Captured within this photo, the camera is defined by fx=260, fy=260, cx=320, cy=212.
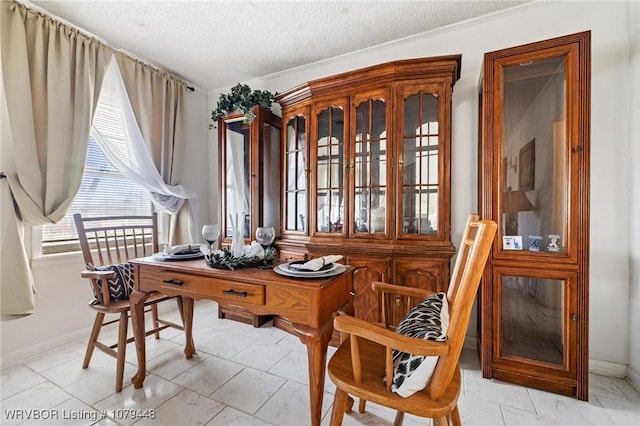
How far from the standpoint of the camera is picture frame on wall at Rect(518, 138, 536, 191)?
1.81 metres

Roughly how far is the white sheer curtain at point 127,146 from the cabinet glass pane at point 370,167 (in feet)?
6.85

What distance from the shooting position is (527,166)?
5.99 ft

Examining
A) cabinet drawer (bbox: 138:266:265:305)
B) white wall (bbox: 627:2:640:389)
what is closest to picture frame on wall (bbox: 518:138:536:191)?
white wall (bbox: 627:2:640:389)

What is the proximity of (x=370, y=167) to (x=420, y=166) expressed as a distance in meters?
0.40

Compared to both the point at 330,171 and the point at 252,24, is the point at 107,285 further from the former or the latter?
the point at 252,24

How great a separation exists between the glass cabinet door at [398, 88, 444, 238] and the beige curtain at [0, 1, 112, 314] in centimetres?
269

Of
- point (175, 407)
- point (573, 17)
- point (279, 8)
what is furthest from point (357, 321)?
point (573, 17)

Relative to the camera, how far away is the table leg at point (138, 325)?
5.30 feet

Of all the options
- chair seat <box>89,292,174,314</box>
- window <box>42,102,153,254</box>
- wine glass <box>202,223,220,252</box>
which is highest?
window <box>42,102,153,254</box>

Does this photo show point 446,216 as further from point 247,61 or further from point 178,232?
point 178,232

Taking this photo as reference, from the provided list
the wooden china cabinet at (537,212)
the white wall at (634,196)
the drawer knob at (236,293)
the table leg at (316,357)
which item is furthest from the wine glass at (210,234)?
the white wall at (634,196)

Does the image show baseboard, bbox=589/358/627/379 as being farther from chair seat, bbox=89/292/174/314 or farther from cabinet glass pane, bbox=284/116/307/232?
chair seat, bbox=89/292/174/314

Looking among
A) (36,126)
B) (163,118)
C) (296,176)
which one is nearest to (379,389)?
(296,176)

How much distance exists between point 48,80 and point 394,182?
9.19ft
